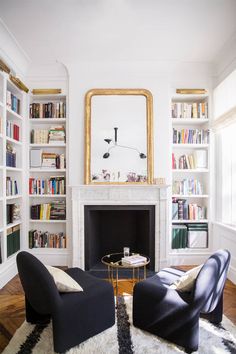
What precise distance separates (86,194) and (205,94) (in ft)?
7.56

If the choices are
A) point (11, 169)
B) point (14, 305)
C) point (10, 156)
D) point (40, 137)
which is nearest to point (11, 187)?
point (11, 169)

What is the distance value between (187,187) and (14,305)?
2.74 m

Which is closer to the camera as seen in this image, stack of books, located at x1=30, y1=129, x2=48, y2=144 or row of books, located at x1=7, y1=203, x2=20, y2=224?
row of books, located at x1=7, y1=203, x2=20, y2=224

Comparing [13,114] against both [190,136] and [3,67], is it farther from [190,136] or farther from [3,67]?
[190,136]

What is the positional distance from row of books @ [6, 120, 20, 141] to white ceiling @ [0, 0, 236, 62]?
39.9 inches

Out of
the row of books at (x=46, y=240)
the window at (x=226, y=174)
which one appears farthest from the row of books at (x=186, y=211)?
the row of books at (x=46, y=240)

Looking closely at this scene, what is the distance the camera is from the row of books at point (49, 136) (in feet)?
13.1

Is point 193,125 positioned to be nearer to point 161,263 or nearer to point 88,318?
point 161,263

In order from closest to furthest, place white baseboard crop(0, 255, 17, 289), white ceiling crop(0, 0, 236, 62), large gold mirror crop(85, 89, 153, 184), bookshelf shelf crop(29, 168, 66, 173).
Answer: white ceiling crop(0, 0, 236, 62) < white baseboard crop(0, 255, 17, 289) < large gold mirror crop(85, 89, 153, 184) < bookshelf shelf crop(29, 168, 66, 173)

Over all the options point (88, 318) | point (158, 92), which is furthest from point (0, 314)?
point (158, 92)

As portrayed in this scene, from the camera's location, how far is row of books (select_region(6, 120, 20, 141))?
351 centimetres

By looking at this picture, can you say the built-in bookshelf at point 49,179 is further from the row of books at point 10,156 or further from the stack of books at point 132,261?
the stack of books at point 132,261

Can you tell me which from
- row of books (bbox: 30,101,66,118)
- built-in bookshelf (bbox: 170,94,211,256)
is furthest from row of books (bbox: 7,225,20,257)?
built-in bookshelf (bbox: 170,94,211,256)

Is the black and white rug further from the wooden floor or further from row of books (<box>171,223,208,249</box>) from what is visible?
row of books (<box>171,223,208,249</box>)
